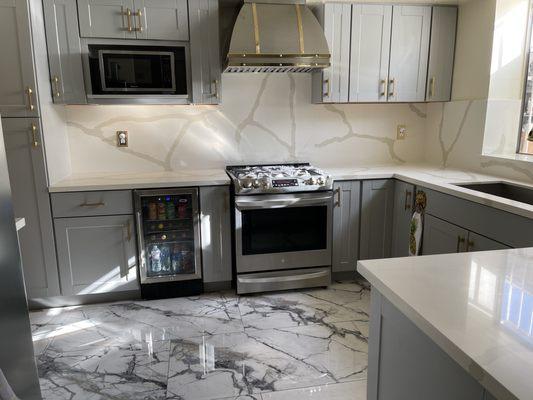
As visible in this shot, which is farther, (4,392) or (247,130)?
(247,130)

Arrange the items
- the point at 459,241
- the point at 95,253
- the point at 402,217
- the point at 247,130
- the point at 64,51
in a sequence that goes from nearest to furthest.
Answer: the point at 459,241 < the point at 64,51 < the point at 95,253 < the point at 402,217 < the point at 247,130

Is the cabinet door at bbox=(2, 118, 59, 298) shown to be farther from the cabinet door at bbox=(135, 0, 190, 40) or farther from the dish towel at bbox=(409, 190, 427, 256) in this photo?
the dish towel at bbox=(409, 190, 427, 256)

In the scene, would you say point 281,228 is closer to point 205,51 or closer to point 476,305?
point 205,51

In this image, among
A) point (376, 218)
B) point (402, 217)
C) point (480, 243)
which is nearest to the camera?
point (480, 243)

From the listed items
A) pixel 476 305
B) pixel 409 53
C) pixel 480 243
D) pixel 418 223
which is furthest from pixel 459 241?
pixel 476 305

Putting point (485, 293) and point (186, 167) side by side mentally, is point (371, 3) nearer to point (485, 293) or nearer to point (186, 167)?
point (186, 167)

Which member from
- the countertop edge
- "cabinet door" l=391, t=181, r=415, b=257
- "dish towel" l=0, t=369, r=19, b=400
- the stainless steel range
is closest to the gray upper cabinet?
the stainless steel range

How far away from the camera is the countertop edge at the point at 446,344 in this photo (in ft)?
2.16

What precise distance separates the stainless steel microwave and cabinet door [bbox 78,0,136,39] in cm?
7

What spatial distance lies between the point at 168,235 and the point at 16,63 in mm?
1422

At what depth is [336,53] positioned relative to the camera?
122 inches

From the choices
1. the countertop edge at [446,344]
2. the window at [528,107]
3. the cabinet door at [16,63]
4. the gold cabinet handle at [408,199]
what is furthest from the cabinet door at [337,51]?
the countertop edge at [446,344]

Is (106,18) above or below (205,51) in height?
above

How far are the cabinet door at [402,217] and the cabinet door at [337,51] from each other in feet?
2.68
